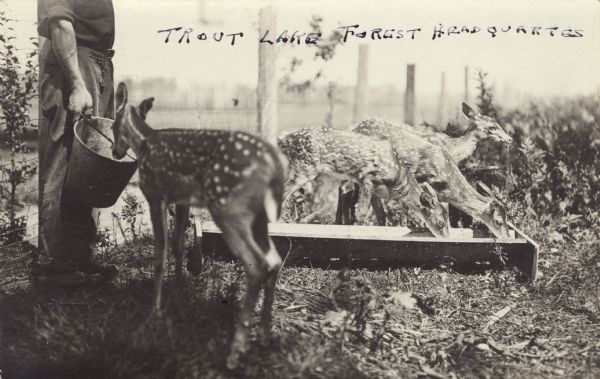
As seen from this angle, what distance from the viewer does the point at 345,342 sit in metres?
4.71

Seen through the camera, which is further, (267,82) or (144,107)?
(267,82)

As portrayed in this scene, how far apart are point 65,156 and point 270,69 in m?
2.04

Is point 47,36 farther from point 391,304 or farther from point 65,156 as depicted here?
point 391,304

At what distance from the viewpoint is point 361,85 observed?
815cm

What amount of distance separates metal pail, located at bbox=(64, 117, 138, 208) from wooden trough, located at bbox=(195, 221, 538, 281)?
1134 mm

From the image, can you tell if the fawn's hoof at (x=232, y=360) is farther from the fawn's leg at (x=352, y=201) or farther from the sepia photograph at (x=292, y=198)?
the fawn's leg at (x=352, y=201)

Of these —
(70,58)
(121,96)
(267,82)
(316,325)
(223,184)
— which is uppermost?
(70,58)

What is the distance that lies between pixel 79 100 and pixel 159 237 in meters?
1.36

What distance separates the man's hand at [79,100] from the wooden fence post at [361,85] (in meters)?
2.94

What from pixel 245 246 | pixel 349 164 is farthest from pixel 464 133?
pixel 245 246

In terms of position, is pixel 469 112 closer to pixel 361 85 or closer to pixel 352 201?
pixel 361 85

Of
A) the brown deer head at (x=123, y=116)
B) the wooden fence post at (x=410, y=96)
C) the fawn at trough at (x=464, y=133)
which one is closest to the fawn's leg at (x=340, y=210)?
the fawn at trough at (x=464, y=133)

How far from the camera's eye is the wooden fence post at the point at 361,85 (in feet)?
22.5

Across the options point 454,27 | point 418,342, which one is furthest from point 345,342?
point 454,27
